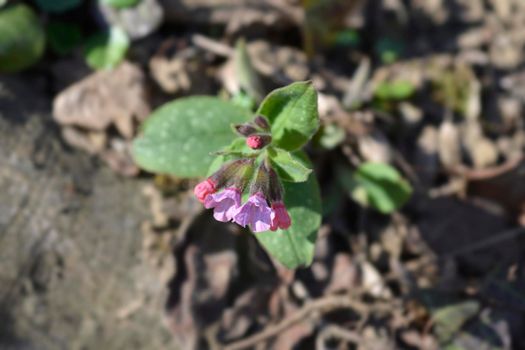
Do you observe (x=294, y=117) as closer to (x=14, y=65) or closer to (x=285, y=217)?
(x=285, y=217)

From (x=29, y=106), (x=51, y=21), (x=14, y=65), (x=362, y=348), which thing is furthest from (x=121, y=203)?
(x=362, y=348)

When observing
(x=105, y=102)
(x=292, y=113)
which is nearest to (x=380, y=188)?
(x=292, y=113)

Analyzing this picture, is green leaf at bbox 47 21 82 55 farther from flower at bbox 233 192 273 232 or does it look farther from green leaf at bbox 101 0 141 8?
flower at bbox 233 192 273 232

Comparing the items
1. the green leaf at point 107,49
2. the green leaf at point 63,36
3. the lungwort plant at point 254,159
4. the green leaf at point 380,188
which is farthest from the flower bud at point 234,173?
the green leaf at point 63,36

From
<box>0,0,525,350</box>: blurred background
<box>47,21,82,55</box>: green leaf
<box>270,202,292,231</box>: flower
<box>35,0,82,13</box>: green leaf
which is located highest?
<box>35,0,82,13</box>: green leaf

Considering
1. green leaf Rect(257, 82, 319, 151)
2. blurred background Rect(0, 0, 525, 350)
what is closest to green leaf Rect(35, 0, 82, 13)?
blurred background Rect(0, 0, 525, 350)

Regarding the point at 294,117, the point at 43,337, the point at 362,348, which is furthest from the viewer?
the point at 362,348
